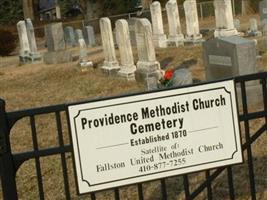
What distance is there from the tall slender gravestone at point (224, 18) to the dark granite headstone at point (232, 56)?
711 cm

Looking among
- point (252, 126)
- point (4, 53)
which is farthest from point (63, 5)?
point (252, 126)

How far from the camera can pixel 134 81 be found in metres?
14.4

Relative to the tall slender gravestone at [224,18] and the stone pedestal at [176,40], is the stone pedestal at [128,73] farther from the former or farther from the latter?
the stone pedestal at [176,40]

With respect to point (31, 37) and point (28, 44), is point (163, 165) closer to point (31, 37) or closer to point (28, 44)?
point (31, 37)

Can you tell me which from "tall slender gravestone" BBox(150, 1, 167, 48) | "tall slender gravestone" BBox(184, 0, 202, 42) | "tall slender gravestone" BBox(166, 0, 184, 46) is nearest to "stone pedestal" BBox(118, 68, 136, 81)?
"tall slender gravestone" BBox(184, 0, 202, 42)

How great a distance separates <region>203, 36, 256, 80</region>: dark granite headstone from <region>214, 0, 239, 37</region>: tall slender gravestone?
23.3 feet

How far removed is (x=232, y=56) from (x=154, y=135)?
249 inches

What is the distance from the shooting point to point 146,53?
13.8 m

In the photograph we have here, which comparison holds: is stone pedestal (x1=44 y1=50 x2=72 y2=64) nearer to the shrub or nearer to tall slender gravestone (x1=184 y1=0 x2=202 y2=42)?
tall slender gravestone (x1=184 y1=0 x2=202 y2=42)

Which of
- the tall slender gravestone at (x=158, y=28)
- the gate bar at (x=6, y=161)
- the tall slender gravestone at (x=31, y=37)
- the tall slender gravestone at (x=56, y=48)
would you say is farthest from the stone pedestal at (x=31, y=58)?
the gate bar at (x=6, y=161)

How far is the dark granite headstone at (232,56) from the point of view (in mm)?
9312

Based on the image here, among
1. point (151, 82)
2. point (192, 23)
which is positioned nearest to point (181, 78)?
point (151, 82)

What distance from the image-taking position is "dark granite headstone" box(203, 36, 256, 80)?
931 centimetres

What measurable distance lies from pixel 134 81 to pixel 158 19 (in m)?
6.62
